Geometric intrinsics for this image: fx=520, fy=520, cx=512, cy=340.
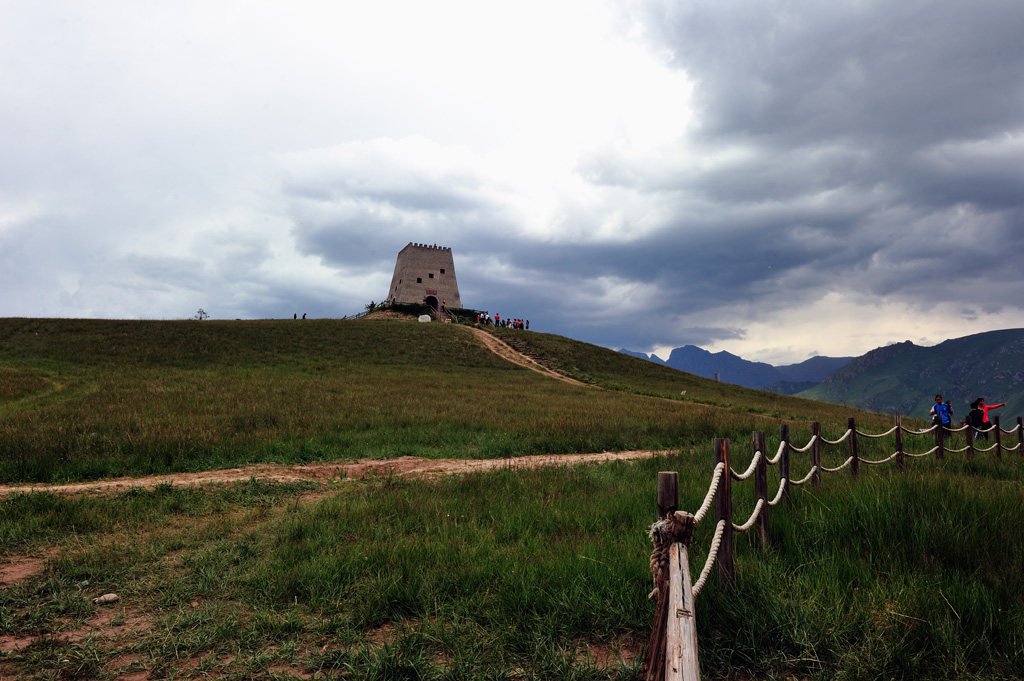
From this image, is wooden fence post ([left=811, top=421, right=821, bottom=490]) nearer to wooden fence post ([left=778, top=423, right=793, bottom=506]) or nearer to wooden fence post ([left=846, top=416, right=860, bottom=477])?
wooden fence post ([left=778, top=423, right=793, bottom=506])

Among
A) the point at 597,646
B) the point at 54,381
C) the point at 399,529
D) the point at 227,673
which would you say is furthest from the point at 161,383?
the point at 597,646

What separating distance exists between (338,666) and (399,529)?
2566mm

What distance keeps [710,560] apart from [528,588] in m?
1.57

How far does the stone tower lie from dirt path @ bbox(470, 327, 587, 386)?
24.9m

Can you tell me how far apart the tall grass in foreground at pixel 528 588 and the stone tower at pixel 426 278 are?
6944 cm

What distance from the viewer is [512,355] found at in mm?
45281

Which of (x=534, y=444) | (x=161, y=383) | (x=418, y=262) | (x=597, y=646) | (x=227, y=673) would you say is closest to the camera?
(x=227, y=673)

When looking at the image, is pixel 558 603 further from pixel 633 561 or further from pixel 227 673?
pixel 227 673

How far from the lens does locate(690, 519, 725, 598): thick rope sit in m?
3.33

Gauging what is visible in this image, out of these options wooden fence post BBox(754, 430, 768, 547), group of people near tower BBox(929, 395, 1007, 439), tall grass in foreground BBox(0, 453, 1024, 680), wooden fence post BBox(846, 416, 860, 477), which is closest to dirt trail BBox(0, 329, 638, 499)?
tall grass in foreground BBox(0, 453, 1024, 680)

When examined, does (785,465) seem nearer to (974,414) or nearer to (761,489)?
(761,489)

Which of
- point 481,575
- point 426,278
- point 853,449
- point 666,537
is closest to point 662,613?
point 666,537

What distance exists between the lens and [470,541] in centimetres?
572

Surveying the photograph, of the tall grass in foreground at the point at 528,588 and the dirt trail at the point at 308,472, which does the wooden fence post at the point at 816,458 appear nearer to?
the tall grass in foreground at the point at 528,588
